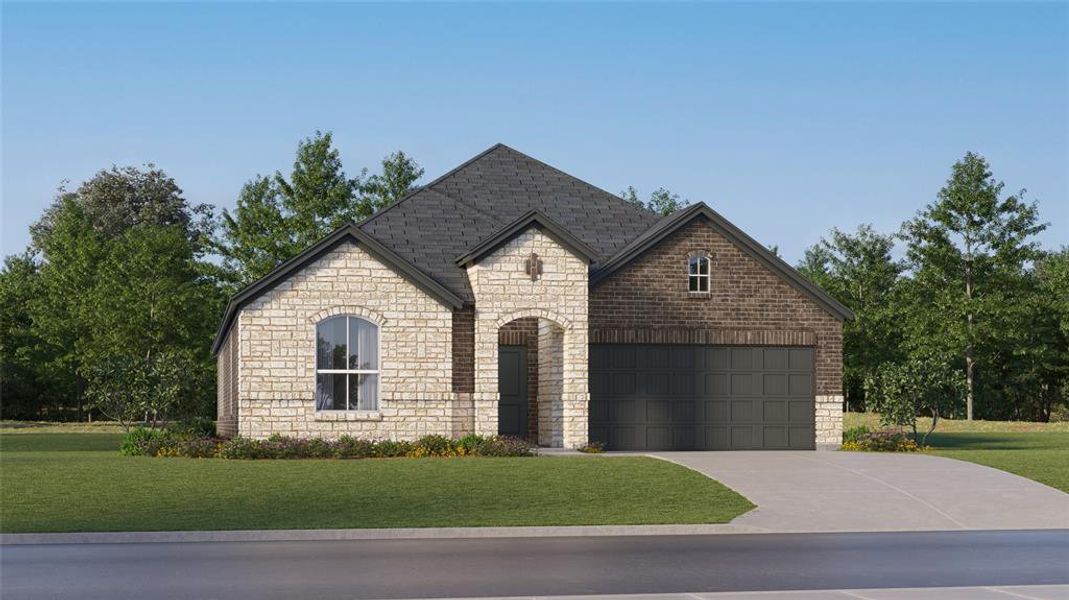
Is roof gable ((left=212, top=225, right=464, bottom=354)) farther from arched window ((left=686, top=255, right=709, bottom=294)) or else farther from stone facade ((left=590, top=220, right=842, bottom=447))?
arched window ((left=686, top=255, right=709, bottom=294))

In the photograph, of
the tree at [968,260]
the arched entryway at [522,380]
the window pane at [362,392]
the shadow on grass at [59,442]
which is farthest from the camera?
the tree at [968,260]

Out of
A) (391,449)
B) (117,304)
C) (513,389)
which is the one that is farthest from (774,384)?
(117,304)

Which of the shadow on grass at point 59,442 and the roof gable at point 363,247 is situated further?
the shadow on grass at point 59,442

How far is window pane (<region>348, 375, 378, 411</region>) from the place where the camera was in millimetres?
32562

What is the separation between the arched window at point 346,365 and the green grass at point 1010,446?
513 inches

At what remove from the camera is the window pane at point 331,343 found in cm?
3250

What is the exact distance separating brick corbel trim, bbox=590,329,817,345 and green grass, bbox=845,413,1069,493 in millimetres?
4381

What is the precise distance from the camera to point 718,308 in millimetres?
34844

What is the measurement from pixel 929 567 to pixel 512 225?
59.2 ft

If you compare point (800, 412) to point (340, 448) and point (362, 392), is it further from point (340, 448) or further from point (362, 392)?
point (340, 448)

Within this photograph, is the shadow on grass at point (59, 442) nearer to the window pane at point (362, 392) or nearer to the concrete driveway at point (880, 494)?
the window pane at point (362, 392)

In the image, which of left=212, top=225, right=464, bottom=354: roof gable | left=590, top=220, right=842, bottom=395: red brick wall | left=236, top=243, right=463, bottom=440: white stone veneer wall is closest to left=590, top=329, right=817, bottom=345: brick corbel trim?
left=590, top=220, right=842, bottom=395: red brick wall

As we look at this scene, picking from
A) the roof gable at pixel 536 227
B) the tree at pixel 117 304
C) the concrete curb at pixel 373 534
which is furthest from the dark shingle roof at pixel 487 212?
the tree at pixel 117 304

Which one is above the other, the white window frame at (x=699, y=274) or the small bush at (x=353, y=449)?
the white window frame at (x=699, y=274)
